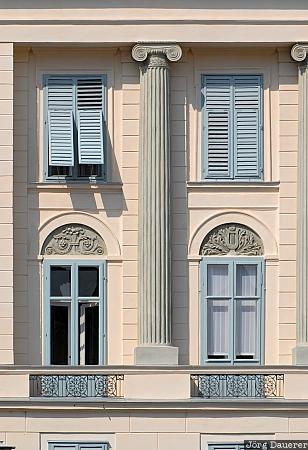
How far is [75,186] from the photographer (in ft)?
120

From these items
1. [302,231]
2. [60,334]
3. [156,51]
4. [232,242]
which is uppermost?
[156,51]

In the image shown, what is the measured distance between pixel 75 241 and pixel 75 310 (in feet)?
4.40

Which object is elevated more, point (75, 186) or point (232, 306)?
point (75, 186)

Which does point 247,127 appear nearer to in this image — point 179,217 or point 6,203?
point 179,217

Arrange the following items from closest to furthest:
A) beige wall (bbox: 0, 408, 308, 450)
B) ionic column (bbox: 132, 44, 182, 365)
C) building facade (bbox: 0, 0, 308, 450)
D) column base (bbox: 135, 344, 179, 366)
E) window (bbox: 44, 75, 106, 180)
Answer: beige wall (bbox: 0, 408, 308, 450)
column base (bbox: 135, 344, 179, 366)
ionic column (bbox: 132, 44, 182, 365)
building facade (bbox: 0, 0, 308, 450)
window (bbox: 44, 75, 106, 180)

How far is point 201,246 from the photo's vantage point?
36.5 meters

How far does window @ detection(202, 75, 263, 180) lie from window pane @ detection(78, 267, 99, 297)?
2856 mm

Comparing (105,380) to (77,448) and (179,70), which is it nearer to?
(77,448)

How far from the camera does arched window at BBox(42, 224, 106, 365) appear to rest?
1435 inches

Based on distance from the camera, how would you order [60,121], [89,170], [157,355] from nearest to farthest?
[157,355], [60,121], [89,170]

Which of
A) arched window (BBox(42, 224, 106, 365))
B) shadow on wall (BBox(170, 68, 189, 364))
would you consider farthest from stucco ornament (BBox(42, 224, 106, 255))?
shadow on wall (BBox(170, 68, 189, 364))

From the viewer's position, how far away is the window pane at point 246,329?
3647cm

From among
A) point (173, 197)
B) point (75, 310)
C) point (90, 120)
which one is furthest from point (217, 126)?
point (75, 310)

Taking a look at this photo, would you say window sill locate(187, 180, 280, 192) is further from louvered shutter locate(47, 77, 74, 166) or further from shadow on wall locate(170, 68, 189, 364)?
louvered shutter locate(47, 77, 74, 166)
